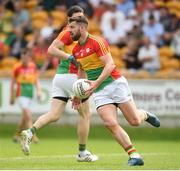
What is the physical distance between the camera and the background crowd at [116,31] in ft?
84.3

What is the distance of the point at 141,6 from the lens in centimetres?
2784

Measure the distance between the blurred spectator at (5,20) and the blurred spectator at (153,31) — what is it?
4700 millimetres

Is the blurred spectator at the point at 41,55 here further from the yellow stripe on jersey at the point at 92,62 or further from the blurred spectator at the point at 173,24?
the yellow stripe on jersey at the point at 92,62

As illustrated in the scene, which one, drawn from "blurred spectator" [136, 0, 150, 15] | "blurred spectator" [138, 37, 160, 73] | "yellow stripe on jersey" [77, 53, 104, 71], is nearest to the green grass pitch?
"yellow stripe on jersey" [77, 53, 104, 71]

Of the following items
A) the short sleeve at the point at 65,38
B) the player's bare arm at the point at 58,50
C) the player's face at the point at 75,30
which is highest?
the player's face at the point at 75,30

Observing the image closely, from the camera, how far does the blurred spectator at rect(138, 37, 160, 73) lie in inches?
1008

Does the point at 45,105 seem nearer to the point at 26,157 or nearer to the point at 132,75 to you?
the point at 132,75

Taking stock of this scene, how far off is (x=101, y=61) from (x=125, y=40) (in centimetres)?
1349

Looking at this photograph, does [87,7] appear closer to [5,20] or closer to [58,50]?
[5,20]

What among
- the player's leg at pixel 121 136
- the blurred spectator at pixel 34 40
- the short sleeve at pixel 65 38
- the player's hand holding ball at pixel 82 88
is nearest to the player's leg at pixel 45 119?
the short sleeve at pixel 65 38

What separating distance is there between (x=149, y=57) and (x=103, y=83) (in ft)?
39.8

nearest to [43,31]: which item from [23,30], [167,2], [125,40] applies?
[23,30]

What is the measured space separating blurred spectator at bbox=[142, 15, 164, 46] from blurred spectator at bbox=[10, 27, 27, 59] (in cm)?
403

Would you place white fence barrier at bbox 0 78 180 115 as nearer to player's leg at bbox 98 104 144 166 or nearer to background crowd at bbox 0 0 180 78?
background crowd at bbox 0 0 180 78
